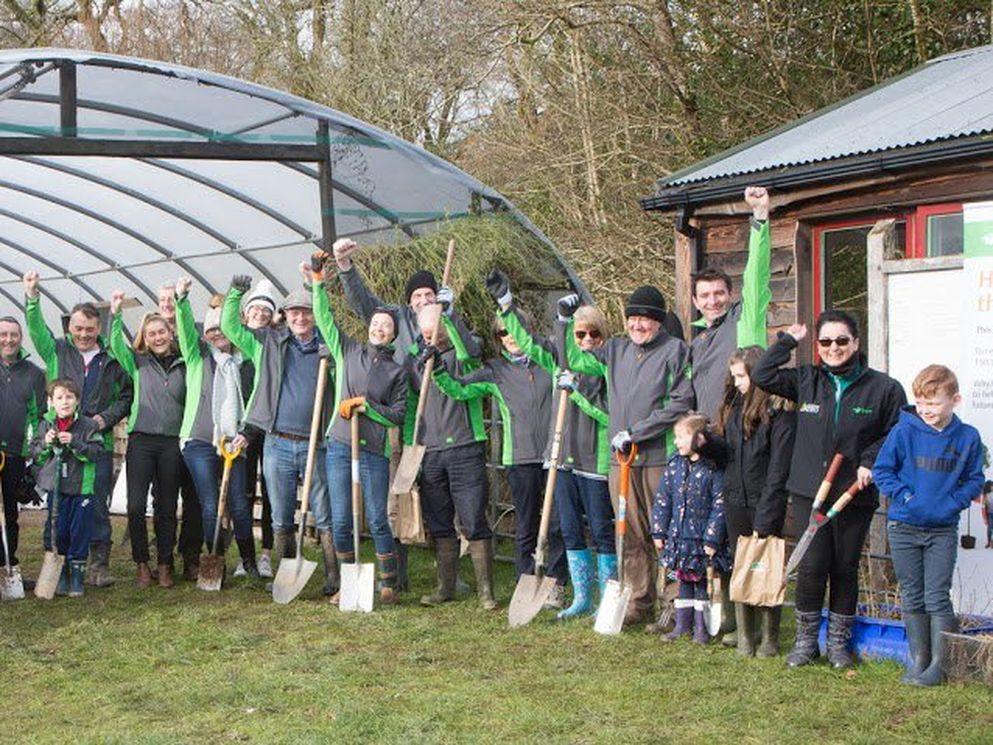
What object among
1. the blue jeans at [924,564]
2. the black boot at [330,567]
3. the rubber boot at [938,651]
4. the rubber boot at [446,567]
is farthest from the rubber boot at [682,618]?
the black boot at [330,567]

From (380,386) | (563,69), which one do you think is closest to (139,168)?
(380,386)

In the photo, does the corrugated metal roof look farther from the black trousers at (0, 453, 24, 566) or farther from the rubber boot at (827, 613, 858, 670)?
the black trousers at (0, 453, 24, 566)

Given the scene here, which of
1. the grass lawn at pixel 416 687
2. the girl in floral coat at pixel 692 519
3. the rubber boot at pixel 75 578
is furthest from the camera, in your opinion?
the rubber boot at pixel 75 578

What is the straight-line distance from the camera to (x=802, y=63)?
12.8 meters

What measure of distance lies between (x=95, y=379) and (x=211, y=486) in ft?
3.12

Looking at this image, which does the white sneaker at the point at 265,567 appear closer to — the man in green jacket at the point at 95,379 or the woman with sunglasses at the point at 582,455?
the man in green jacket at the point at 95,379

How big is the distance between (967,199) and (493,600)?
10.8ft

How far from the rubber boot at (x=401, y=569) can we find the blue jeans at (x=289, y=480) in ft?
1.59

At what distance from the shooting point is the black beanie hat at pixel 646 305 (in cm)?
695

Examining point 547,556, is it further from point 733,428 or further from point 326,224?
point 326,224

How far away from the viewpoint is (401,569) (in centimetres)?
867

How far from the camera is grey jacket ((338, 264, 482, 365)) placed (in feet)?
25.7

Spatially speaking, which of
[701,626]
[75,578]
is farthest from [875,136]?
[75,578]

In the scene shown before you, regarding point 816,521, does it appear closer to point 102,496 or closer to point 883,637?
point 883,637
